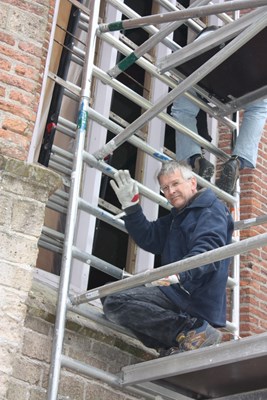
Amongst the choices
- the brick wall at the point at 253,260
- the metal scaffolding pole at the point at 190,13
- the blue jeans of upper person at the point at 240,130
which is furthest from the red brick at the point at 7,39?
the brick wall at the point at 253,260

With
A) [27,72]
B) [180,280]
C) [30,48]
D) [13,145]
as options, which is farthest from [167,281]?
[30,48]

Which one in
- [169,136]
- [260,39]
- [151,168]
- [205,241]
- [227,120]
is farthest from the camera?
[169,136]

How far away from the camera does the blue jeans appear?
4617 mm

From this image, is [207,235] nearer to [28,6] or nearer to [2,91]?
[2,91]

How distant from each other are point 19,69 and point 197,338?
1807 mm

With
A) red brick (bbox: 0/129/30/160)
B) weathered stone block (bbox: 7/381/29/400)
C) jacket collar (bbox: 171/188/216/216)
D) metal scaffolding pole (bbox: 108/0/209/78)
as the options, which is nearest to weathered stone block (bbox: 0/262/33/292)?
weathered stone block (bbox: 7/381/29/400)

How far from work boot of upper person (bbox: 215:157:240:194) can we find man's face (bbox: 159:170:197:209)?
0.75 meters

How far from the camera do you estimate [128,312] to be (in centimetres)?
469

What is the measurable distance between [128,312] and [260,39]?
189 centimetres

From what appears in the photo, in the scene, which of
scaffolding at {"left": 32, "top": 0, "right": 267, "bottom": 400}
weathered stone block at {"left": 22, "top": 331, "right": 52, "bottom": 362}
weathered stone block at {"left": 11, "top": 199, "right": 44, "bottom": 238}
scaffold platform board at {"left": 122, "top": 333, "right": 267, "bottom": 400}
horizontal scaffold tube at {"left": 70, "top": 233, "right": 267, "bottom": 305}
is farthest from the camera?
weathered stone block at {"left": 22, "top": 331, "right": 52, "bottom": 362}

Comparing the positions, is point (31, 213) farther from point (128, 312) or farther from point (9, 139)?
point (128, 312)

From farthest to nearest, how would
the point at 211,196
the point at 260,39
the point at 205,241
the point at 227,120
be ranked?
the point at 227,120 < the point at 260,39 < the point at 211,196 < the point at 205,241

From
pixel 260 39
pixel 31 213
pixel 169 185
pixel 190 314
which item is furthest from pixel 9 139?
pixel 260 39

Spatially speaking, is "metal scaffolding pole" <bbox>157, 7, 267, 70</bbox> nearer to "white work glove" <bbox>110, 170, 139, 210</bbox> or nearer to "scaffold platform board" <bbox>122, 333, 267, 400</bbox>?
"white work glove" <bbox>110, 170, 139, 210</bbox>
